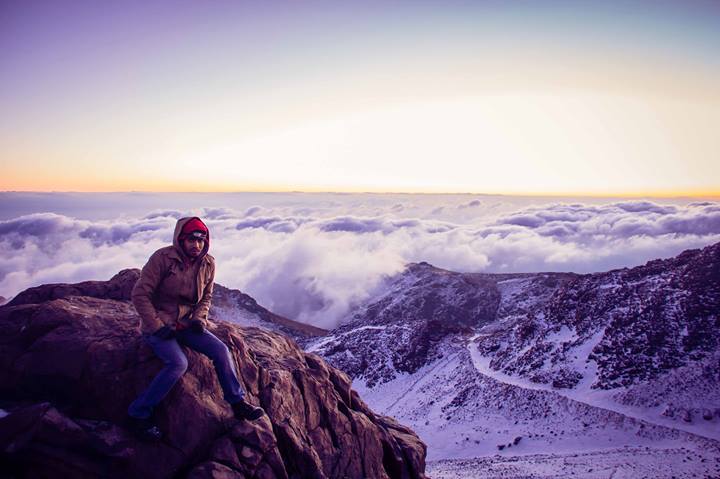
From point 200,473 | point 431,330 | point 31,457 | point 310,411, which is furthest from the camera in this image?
point 431,330

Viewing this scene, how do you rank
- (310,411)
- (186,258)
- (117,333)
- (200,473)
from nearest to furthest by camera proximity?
(200,473) < (186,258) < (117,333) < (310,411)

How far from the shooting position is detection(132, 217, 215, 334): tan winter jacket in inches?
383

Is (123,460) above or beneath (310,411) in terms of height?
above

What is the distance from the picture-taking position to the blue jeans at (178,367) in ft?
31.1

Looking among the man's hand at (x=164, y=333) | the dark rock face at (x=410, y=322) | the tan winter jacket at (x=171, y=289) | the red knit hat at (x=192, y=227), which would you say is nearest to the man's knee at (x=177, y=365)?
→ the man's hand at (x=164, y=333)

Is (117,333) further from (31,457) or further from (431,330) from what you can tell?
(431,330)

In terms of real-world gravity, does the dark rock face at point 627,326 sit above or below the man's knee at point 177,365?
below

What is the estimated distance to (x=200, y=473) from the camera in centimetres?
941

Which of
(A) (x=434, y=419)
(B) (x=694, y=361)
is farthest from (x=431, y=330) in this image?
(B) (x=694, y=361)

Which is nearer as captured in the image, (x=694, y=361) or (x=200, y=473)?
(x=200, y=473)

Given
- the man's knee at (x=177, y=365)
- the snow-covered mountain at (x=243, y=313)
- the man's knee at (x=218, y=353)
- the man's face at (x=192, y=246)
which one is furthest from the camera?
the snow-covered mountain at (x=243, y=313)

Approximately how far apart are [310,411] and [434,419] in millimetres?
37625

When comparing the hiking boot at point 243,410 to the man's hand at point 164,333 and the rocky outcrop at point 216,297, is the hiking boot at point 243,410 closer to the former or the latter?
the man's hand at point 164,333

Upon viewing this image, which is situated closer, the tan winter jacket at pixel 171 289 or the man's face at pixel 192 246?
the tan winter jacket at pixel 171 289
